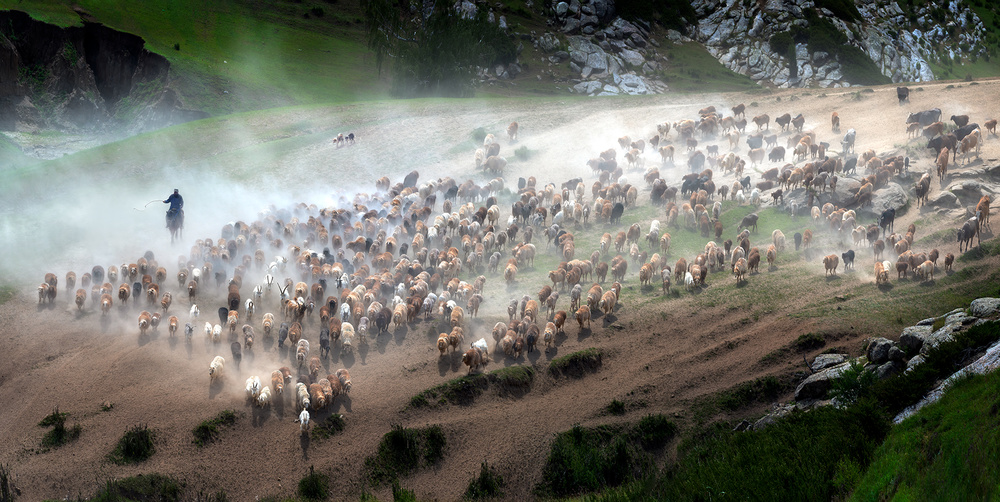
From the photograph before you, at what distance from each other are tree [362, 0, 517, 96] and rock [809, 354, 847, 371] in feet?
174

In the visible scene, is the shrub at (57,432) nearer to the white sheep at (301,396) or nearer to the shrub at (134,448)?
the shrub at (134,448)

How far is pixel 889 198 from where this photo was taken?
31156 mm

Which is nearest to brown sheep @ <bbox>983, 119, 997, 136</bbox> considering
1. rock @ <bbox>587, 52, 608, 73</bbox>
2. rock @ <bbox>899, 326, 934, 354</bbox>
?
rock @ <bbox>899, 326, 934, 354</bbox>

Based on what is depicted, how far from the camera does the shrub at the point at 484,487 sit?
17.2 meters

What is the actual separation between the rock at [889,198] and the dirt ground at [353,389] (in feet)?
2.23

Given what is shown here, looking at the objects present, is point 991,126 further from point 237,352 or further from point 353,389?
point 237,352

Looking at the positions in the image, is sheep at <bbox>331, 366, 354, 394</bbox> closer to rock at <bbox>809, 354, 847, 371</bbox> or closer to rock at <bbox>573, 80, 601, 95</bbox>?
rock at <bbox>809, 354, 847, 371</bbox>

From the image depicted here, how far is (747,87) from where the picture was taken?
80.3 metres

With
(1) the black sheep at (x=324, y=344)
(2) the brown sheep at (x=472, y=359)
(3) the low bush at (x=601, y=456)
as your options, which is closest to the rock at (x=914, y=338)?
(3) the low bush at (x=601, y=456)

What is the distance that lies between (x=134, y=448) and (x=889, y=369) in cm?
1977

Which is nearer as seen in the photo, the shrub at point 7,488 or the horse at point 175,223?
the shrub at point 7,488

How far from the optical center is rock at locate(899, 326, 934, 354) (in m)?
16.7

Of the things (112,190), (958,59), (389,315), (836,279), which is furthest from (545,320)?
(958,59)

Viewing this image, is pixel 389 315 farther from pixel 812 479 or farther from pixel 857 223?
pixel 857 223
